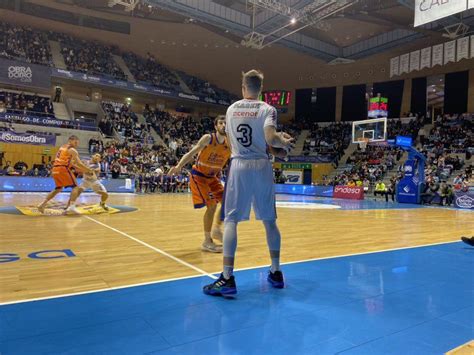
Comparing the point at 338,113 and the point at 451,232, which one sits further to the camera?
the point at 338,113

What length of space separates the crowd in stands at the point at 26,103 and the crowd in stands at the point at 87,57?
3346mm

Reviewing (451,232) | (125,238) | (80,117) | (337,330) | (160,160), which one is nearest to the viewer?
(337,330)

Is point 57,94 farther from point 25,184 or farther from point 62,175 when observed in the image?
point 62,175

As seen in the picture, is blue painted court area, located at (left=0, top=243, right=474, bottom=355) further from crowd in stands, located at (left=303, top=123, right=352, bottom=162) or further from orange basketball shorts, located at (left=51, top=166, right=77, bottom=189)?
crowd in stands, located at (left=303, top=123, right=352, bottom=162)

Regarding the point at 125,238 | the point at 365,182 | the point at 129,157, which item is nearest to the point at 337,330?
the point at 125,238

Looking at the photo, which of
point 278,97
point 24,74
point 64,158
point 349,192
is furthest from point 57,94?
point 64,158

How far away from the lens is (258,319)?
7.70 feet

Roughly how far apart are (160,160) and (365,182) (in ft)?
40.0

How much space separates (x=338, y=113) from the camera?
102 ft

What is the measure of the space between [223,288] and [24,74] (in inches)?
1008

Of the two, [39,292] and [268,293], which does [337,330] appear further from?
[39,292]

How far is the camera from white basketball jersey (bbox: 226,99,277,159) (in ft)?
9.59

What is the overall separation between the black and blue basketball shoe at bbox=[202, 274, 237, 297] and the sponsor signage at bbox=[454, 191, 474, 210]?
14.5 meters

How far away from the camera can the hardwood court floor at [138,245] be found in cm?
313
